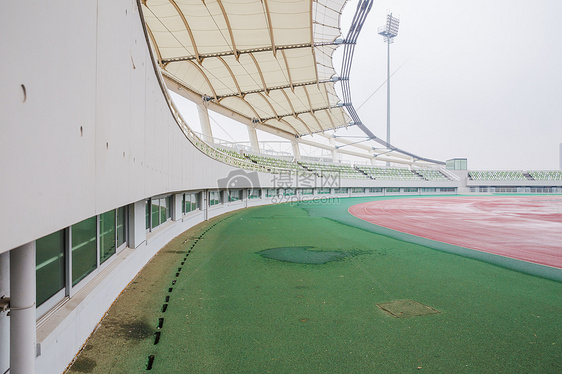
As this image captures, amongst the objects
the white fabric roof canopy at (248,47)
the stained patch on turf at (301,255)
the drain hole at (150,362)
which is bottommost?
the stained patch on turf at (301,255)

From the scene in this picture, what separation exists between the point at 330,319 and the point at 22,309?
444 centimetres

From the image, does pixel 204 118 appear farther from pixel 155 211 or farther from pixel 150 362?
pixel 150 362

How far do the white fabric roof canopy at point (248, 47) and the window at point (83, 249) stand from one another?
74.0 feet

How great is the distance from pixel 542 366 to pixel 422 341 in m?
1.45

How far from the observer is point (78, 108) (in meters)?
3.03

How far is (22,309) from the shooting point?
308 cm

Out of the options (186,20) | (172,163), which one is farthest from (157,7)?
(172,163)

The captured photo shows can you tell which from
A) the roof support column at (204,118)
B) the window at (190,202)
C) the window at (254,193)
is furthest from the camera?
the roof support column at (204,118)

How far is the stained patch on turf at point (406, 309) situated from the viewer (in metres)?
6.05

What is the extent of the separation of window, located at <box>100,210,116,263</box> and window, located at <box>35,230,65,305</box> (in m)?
1.76

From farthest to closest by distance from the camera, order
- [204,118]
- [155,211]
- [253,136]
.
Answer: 1. [253,136]
2. [204,118]
3. [155,211]

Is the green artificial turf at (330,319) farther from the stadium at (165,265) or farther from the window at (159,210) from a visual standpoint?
the window at (159,210)

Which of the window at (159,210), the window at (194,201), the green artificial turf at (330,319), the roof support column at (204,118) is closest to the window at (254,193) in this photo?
the roof support column at (204,118)

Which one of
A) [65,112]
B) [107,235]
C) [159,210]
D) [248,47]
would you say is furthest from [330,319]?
[248,47]
